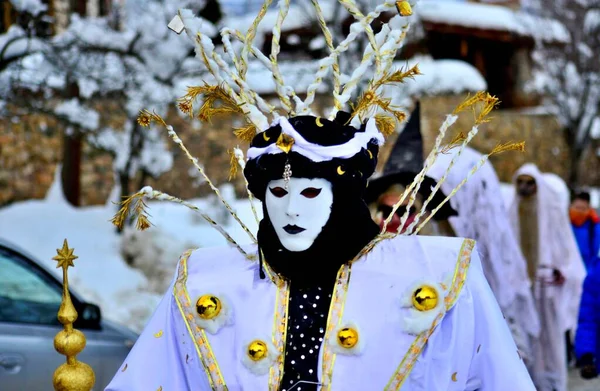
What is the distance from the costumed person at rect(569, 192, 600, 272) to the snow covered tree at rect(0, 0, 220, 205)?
4.03 m

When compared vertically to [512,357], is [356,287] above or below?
above

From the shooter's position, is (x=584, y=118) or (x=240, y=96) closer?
(x=240, y=96)

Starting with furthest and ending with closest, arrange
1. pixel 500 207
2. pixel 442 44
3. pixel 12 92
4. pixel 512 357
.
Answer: pixel 442 44
pixel 12 92
pixel 500 207
pixel 512 357

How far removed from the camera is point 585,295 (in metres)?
5.87

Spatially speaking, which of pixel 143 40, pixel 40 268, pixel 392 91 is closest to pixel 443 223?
pixel 40 268

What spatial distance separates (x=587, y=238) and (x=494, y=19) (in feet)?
59.7

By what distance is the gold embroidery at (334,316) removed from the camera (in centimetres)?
336

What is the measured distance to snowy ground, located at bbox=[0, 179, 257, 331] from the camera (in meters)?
10.6

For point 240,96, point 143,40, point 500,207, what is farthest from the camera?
point 143,40

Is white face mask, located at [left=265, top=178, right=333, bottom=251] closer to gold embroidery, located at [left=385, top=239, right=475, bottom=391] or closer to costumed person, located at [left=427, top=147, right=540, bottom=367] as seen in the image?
gold embroidery, located at [left=385, top=239, right=475, bottom=391]

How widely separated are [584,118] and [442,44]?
4936 millimetres

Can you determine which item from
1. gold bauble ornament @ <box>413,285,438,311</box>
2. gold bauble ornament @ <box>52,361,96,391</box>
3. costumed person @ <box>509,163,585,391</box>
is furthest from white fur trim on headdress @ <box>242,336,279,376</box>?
costumed person @ <box>509,163,585,391</box>

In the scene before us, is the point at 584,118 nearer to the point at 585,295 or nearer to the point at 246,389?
the point at 585,295

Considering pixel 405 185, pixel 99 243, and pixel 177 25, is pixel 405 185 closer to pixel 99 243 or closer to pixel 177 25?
pixel 177 25
